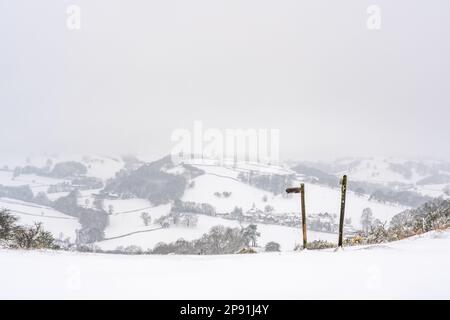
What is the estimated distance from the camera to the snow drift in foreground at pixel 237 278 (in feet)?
Result: 15.6

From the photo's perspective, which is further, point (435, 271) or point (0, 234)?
point (0, 234)

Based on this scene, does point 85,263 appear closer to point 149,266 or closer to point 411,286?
point 149,266

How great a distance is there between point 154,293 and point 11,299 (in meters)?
1.86

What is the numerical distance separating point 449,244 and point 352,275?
4.67 metres

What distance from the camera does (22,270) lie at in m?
5.95

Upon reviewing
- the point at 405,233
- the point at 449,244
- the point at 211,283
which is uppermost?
the point at 211,283

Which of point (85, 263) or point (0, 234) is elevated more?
point (85, 263)

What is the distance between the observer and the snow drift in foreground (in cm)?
475

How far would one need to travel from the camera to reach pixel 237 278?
18.2 ft

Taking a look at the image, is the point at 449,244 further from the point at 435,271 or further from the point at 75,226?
the point at 75,226

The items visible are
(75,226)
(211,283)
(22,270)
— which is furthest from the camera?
(75,226)
